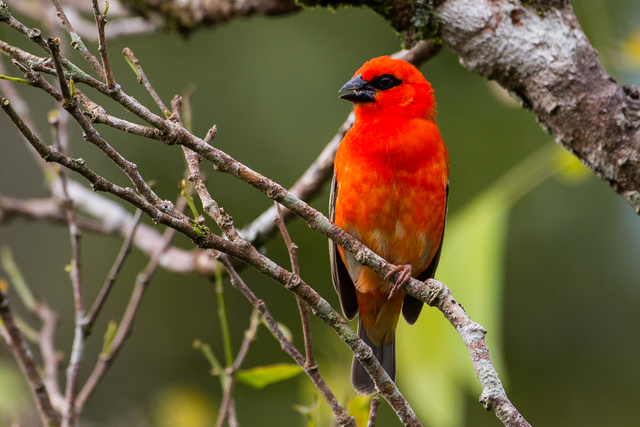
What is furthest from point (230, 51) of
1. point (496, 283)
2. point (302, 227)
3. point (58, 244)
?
point (496, 283)

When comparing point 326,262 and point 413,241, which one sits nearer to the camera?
point 413,241

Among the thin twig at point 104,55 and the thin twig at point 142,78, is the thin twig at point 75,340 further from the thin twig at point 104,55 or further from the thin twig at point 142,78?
the thin twig at point 104,55

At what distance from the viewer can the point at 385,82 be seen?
3566mm

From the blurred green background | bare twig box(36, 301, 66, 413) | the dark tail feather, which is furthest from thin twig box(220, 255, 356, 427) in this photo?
the blurred green background

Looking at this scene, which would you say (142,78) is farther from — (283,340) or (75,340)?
(75,340)

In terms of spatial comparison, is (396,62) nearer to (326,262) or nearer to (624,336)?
(326,262)

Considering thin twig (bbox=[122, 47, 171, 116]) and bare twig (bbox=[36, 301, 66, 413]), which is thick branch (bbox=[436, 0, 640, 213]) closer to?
thin twig (bbox=[122, 47, 171, 116])

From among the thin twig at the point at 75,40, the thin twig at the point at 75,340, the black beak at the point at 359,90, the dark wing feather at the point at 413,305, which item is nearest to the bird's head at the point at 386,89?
the black beak at the point at 359,90

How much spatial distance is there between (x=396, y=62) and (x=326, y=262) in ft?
13.1

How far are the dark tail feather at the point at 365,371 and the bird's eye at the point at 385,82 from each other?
146cm

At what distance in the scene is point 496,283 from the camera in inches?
123

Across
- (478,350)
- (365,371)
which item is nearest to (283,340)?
(478,350)

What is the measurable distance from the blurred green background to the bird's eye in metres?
3.49

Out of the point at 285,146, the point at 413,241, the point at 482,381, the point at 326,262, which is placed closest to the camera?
the point at 482,381
